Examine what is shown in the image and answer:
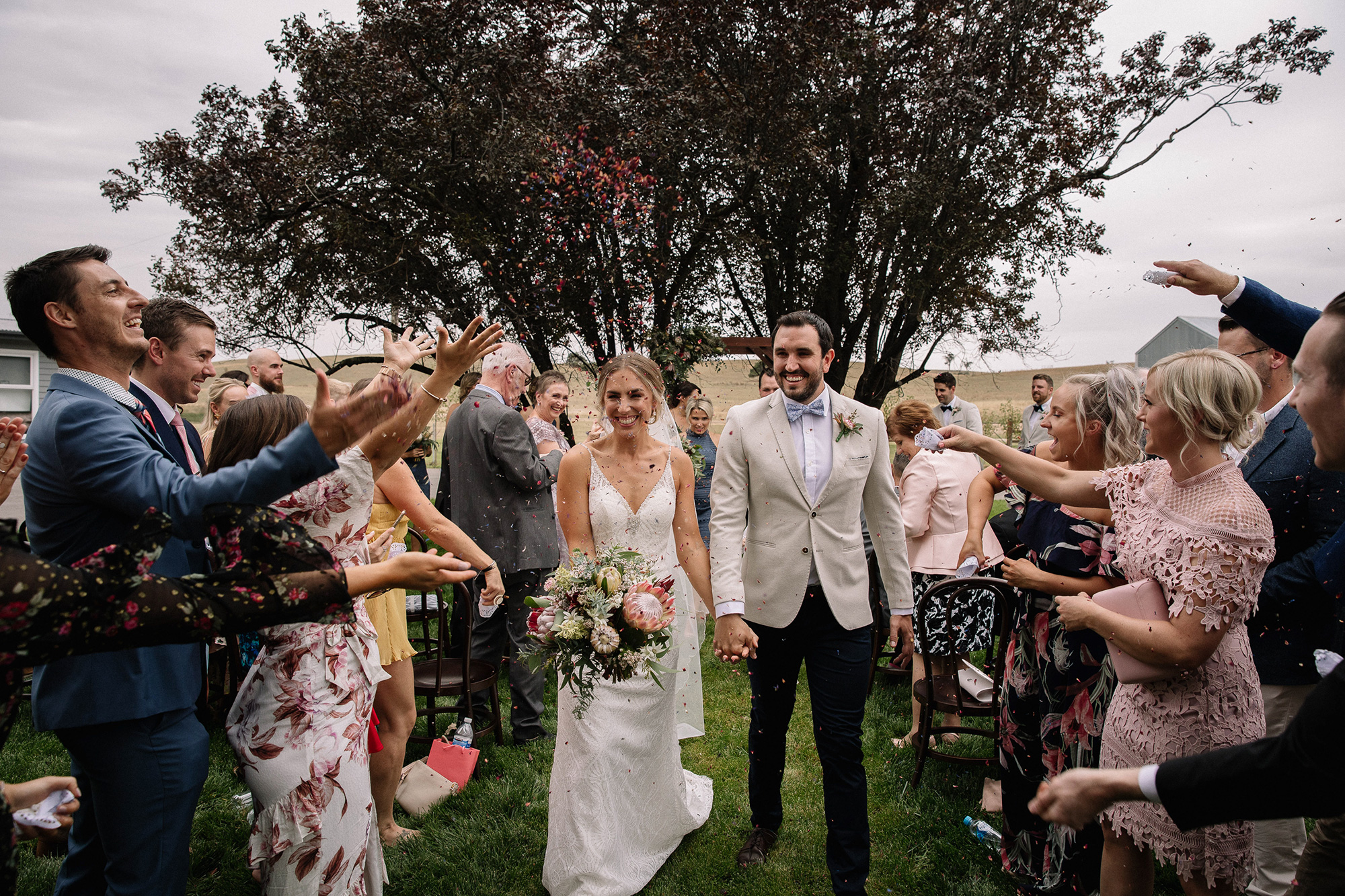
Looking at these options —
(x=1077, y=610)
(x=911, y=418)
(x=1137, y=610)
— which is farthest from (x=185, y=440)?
(x=911, y=418)

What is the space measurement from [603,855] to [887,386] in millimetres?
11852

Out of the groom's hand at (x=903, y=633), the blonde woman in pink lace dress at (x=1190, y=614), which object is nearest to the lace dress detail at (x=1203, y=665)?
the blonde woman in pink lace dress at (x=1190, y=614)

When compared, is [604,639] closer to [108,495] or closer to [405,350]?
[405,350]

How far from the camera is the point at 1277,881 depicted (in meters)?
2.99

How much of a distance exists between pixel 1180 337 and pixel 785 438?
37.2ft

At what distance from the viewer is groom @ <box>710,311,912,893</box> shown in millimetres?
3186

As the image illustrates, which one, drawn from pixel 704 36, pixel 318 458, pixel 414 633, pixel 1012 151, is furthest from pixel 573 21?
pixel 318 458

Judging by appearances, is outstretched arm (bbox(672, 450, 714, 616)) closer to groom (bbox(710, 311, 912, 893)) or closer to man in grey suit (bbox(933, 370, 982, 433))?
groom (bbox(710, 311, 912, 893))

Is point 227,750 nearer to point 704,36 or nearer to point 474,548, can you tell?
point 474,548

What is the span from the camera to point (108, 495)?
193cm

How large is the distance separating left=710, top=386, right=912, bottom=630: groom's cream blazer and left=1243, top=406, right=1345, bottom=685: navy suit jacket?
143 centimetres

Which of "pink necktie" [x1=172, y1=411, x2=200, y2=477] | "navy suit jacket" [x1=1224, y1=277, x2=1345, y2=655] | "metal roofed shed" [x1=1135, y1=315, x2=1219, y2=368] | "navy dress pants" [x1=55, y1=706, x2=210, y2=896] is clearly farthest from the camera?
"metal roofed shed" [x1=1135, y1=315, x2=1219, y2=368]

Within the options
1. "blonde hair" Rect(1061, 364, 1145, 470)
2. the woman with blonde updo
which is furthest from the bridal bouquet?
the woman with blonde updo

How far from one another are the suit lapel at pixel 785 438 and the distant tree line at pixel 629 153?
21.0ft
